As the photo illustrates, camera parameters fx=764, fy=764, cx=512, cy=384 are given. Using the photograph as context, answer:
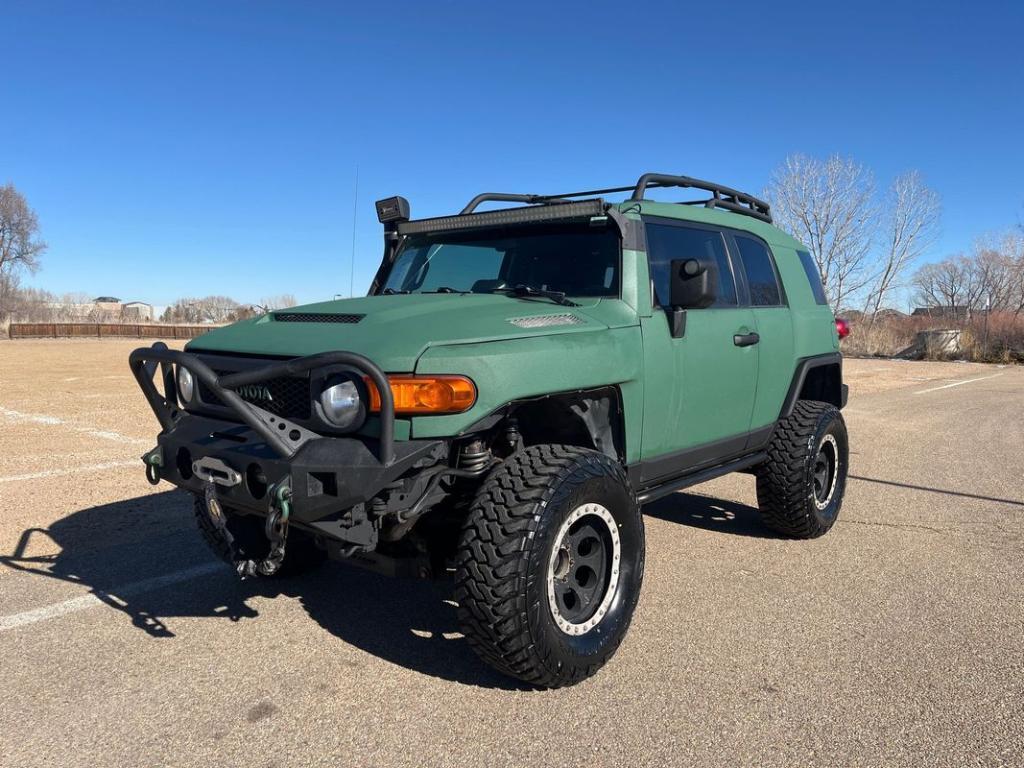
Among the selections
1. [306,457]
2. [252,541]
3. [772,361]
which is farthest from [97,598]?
[772,361]

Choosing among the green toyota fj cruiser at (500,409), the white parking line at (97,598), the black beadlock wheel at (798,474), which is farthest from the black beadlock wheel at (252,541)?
the black beadlock wheel at (798,474)

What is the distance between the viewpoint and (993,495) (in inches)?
263

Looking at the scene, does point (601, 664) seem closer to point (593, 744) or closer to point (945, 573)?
point (593, 744)

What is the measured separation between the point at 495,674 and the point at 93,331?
166ft

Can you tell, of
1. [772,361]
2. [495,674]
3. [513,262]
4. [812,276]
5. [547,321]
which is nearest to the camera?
[495,674]

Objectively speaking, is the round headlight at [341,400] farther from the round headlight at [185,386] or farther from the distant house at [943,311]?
the distant house at [943,311]

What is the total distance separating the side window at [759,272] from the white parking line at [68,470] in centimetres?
601

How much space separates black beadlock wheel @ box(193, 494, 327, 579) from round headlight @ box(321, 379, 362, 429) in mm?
890

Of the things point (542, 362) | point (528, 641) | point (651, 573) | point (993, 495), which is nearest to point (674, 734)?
point (528, 641)

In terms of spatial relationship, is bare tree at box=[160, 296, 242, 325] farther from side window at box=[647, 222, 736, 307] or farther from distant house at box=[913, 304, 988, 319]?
side window at box=[647, 222, 736, 307]

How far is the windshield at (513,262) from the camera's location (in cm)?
396

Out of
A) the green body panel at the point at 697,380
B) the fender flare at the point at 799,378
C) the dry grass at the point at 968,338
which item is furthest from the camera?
the dry grass at the point at 968,338

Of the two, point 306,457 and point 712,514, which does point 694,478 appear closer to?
point 712,514

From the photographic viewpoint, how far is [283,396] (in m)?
3.16
